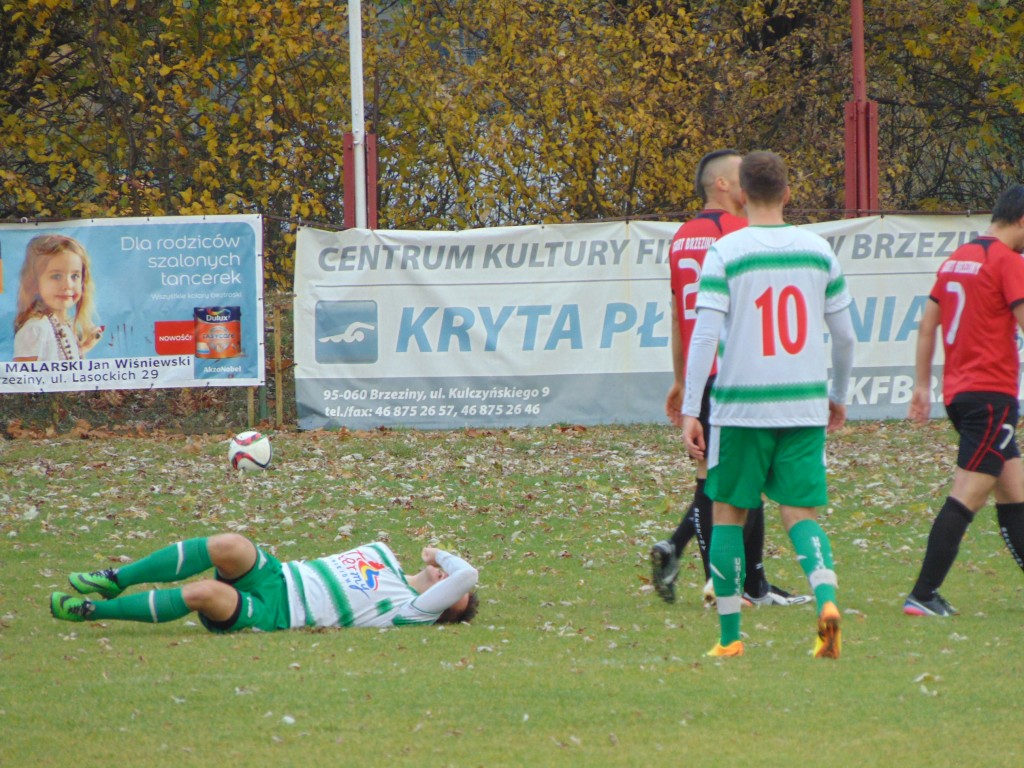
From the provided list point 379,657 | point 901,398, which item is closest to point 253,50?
point 901,398

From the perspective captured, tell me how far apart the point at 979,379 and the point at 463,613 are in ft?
9.30

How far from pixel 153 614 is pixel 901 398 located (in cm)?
1037

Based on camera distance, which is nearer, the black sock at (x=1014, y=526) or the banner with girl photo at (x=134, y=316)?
the black sock at (x=1014, y=526)

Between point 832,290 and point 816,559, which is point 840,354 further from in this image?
point 816,559

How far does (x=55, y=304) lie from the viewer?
14.8 meters

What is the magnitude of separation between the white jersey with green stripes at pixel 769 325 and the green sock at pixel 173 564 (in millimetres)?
2577

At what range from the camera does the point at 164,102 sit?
63.1 ft

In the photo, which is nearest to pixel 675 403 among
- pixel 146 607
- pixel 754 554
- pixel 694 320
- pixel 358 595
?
pixel 694 320

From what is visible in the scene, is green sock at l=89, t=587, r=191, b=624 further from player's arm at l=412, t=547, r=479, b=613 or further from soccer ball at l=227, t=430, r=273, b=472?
soccer ball at l=227, t=430, r=273, b=472

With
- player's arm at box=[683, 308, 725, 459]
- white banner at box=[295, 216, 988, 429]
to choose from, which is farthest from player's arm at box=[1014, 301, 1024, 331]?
white banner at box=[295, 216, 988, 429]

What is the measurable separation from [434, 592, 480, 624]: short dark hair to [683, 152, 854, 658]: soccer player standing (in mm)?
1556

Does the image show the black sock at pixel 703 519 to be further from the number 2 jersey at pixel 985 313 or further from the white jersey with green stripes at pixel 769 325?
the white jersey with green stripes at pixel 769 325

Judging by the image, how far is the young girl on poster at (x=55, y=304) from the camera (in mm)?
14789

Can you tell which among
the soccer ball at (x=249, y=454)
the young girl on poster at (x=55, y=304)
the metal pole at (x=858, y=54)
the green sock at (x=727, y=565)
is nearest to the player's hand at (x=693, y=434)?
the green sock at (x=727, y=565)
